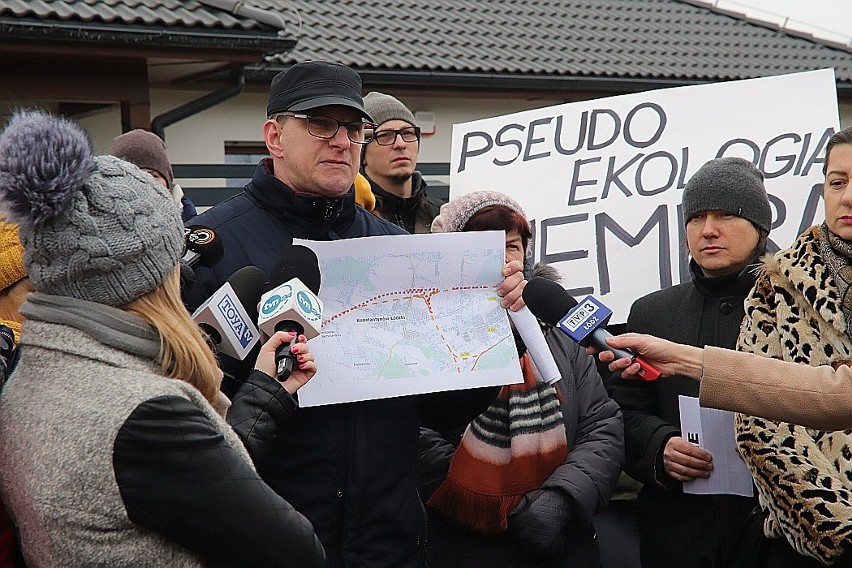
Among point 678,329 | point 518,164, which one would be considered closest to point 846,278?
point 678,329

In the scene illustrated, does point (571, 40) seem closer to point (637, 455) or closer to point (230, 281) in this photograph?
point (637, 455)

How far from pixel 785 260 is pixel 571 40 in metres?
12.1

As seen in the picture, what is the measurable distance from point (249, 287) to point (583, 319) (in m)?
0.86

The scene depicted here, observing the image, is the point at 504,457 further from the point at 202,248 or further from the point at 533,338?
the point at 202,248

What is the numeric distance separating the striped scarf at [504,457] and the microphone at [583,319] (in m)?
0.66

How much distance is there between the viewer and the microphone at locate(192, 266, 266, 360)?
7.79 ft

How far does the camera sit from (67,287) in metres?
1.90

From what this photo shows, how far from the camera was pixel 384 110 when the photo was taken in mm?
5086

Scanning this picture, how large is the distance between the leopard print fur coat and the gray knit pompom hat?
1.89 metres

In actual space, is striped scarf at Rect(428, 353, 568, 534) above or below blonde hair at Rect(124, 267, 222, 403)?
below

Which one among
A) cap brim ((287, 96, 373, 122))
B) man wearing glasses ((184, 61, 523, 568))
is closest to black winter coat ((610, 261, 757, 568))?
man wearing glasses ((184, 61, 523, 568))

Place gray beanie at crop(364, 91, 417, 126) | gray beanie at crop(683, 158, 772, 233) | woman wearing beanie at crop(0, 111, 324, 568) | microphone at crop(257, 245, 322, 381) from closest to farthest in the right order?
woman wearing beanie at crop(0, 111, 324, 568), microphone at crop(257, 245, 322, 381), gray beanie at crop(683, 158, 772, 233), gray beanie at crop(364, 91, 417, 126)

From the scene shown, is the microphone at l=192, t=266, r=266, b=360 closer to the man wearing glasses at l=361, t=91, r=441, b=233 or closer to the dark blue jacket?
the dark blue jacket

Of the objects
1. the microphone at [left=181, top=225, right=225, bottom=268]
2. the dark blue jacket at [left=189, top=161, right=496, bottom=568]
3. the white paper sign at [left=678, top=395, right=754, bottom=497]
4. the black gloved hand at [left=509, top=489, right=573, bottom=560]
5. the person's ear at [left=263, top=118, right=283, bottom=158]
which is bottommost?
the black gloved hand at [left=509, top=489, right=573, bottom=560]
